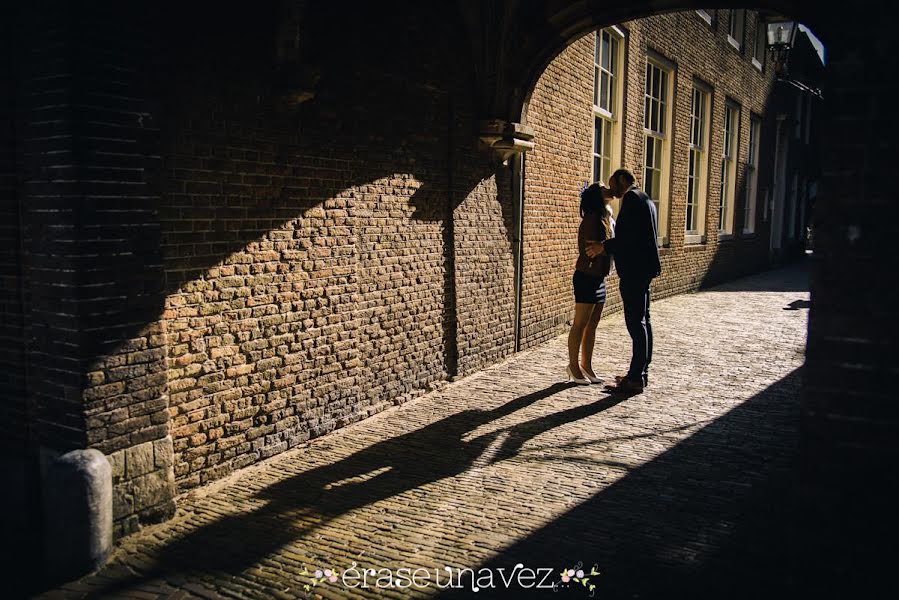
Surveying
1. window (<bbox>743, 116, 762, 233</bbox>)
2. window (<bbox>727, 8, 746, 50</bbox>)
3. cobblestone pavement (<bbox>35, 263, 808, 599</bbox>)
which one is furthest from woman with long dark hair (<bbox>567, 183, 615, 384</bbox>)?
window (<bbox>743, 116, 762, 233</bbox>)

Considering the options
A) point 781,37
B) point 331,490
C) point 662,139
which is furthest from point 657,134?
point 331,490

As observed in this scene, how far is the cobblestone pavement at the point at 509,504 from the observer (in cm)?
329

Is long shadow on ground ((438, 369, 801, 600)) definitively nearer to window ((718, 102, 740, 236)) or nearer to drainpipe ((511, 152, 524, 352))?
drainpipe ((511, 152, 524, 352))

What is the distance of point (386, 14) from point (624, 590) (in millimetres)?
4588

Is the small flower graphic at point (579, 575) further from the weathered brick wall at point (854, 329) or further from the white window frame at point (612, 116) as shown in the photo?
the white window frame at point (612, 116)

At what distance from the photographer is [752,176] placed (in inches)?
765

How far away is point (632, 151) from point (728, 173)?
7.35 meters

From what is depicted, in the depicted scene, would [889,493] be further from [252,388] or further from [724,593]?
[252,388]

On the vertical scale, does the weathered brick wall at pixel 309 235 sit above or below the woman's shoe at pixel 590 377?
above

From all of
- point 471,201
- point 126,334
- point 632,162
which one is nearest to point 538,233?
point 471,201

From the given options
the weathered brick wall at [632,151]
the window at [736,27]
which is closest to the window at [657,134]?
the weathered brick wall at [632,151]

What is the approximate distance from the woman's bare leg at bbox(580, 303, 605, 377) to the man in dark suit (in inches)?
12.8

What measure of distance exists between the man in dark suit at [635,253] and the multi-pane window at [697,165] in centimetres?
917

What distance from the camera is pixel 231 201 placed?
14.6 ft
